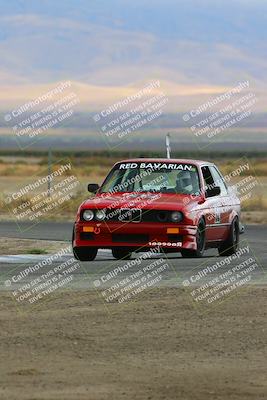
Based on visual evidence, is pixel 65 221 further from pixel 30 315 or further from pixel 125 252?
pixel 30 315

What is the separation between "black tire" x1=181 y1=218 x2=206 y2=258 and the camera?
21.4 metres

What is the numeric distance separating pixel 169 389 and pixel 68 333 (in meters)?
2.98

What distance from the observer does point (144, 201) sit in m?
21.2

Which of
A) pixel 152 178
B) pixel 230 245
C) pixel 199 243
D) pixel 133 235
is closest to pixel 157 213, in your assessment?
pixel 133 235

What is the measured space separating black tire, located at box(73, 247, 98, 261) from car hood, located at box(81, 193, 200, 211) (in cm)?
71

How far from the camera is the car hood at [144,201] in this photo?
68.9 feet

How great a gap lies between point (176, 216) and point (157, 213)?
0.98 ft

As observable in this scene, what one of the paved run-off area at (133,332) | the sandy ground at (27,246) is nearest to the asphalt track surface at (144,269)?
the paved run-off area at (133,332)

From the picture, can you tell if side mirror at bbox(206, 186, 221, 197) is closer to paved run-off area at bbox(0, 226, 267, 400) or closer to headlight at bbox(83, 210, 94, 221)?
paved run-off area at bbox(0, 226, 267, 400)

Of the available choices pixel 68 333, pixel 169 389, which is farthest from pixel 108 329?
pixel 169 389

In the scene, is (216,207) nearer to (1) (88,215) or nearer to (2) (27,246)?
(1) (88,215)

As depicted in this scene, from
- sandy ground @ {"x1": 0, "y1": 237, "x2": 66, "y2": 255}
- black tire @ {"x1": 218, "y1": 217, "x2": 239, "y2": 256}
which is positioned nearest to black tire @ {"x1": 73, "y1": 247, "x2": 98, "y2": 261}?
black tire @ {"x1": 218, "y1": 217, "x2": 239, "y2": 256}

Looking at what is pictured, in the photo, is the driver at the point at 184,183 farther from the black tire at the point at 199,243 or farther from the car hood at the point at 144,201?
the black tire at the point at 199,243

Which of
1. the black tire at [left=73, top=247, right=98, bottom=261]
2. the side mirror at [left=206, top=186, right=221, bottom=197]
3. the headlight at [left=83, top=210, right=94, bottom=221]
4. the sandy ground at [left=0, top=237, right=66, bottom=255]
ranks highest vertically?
the headlight at [left=83, top=210, right=94, bottom=221]
